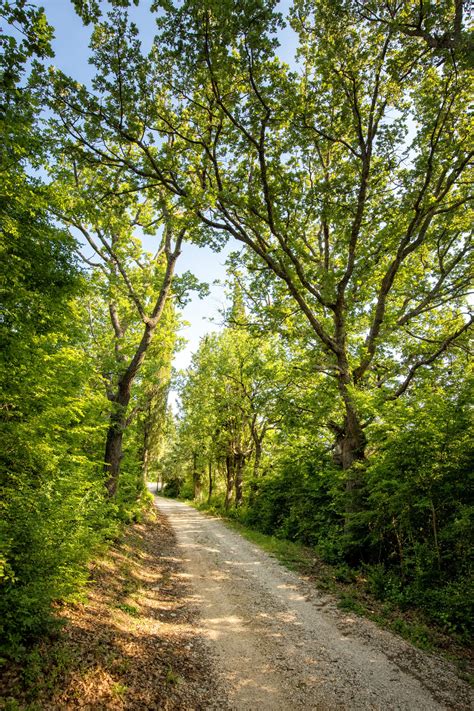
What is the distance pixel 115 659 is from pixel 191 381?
24054 millimetres

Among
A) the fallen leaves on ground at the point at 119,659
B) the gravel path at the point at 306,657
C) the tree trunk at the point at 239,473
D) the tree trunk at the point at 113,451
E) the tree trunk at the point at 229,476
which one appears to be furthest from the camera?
the tree trunk at the point at 229,476

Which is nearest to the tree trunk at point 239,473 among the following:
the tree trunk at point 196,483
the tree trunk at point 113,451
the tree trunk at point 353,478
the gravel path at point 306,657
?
the tree trunk at point 196,483

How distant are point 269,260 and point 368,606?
874 cm

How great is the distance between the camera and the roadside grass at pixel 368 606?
18.0 ft

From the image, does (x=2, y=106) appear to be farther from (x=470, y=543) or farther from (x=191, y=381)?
(x=191, y=381)

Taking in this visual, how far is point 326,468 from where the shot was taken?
13.3 metres

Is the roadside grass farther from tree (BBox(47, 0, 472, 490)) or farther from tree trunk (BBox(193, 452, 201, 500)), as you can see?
tree trunk (BBox(193, 452, 201, 500))

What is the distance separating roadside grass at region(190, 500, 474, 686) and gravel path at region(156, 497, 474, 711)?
27cm

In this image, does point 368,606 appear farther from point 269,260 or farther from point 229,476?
point 229,476

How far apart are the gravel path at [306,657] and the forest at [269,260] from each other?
1402mm

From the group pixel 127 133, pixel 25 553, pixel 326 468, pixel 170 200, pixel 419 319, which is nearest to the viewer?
pixel 25 553

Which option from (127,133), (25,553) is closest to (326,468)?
(25,553)

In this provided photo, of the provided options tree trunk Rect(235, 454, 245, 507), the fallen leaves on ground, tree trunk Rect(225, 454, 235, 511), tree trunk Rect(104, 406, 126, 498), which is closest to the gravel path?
the fallen leaves on ground

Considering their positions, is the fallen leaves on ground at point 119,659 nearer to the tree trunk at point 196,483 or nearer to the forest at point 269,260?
the forest at point 269,260
